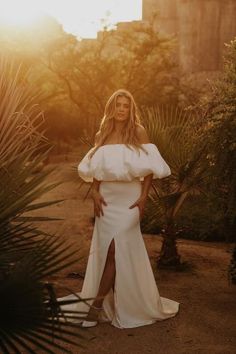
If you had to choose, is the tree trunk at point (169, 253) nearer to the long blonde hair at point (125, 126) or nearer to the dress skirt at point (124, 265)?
the dress skirt at point (124, 265)

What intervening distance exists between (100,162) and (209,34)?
121 feet

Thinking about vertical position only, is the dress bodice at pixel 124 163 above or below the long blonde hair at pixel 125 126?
below

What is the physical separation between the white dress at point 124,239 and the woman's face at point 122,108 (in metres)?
0.24

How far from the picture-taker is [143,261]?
4812 mm

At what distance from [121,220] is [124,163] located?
0.47m

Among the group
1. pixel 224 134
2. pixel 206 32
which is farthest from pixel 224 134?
pixel 206 32

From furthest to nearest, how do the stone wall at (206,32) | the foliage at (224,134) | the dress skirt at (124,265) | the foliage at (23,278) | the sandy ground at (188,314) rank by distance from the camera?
the stone wall at (206,32) → the foliage at (224,134) → the dress skirt at (124,265) → the sandy ground at (188,314) → the foliage at (23,278)

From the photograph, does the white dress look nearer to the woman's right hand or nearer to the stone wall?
the woman's right hand

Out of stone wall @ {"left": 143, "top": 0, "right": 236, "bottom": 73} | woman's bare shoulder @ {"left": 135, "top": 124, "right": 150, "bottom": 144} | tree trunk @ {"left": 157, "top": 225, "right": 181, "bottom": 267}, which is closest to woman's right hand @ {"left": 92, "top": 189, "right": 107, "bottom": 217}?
woman's bare shoulder @ {"left": 135, "top": 124, "right": 150, "bottom": 144}

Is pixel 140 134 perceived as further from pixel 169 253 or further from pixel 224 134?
pixel 169 253

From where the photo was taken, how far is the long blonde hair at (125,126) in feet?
15.8

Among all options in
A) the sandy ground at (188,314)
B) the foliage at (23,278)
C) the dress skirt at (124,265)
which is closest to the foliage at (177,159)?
the sandy ground at (188,314)

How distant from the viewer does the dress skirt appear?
467 centimetres

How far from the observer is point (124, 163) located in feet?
15.5
